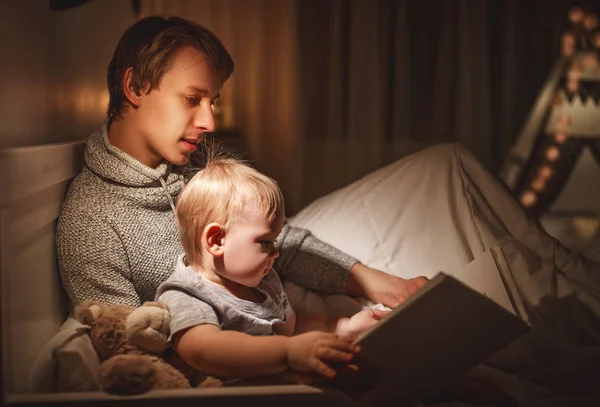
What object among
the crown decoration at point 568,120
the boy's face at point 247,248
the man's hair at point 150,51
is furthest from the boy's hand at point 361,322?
the crown decoration at point 568,120

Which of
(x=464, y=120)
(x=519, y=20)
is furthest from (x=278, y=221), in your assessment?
(x=519, y=20)

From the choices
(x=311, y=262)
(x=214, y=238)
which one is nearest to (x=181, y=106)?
(x=214, y=238)

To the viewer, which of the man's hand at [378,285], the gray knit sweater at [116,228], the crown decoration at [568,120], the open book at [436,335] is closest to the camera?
the open book at [436,335]

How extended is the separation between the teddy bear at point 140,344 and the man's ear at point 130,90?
0.33 meters

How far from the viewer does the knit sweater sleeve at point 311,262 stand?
131 centimetres

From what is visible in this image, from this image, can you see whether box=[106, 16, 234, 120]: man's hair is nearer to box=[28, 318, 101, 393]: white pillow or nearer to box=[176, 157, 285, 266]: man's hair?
box=[176, 157, 285, 266]: man's hair

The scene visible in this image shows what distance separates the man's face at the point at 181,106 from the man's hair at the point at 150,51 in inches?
0.5

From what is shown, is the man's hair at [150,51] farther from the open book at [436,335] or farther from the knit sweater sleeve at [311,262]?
the open book at [436,335]

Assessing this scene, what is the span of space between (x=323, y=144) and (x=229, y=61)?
2.12m

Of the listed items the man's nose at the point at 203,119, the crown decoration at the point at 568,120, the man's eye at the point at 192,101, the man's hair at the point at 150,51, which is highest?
the man's hair at the point at 150,51

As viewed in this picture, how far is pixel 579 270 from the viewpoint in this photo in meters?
1.38

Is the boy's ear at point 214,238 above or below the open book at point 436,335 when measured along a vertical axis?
above

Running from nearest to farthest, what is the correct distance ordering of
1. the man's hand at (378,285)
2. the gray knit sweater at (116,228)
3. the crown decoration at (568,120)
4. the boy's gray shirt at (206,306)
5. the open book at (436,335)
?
the open book at (436,335) → the boy's gray shirt at (206,306) → the gray knit sweater at (116,228) → the man's hand at (378,285) → the crown decoration at (568,120)

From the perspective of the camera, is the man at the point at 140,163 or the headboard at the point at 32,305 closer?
the headboard at the point at 32,305
